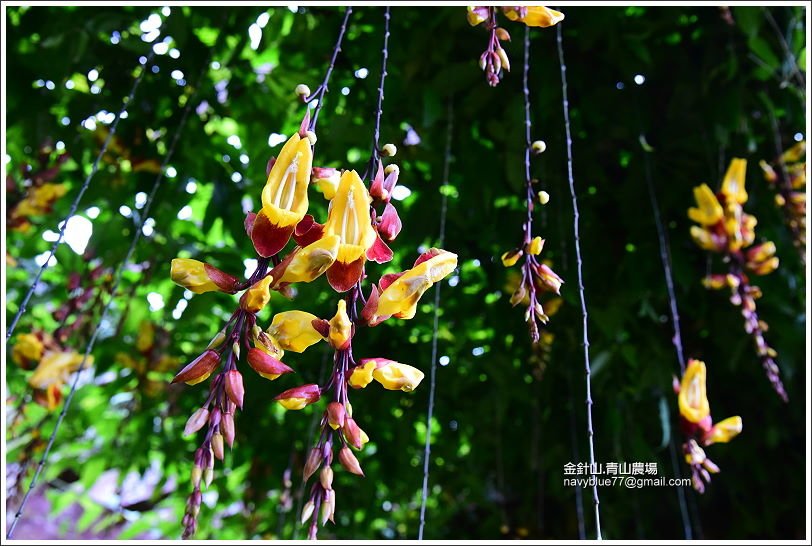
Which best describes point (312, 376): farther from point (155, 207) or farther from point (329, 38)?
point (329, 38)

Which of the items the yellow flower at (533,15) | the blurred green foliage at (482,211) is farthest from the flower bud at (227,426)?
the blurred green foliage at (482,211)

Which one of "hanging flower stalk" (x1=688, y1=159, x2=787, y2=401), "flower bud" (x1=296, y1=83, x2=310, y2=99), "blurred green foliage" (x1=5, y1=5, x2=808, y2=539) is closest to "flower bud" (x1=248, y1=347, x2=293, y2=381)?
"flower bud" (x1=296, y1=83, x2=310, y2=99)

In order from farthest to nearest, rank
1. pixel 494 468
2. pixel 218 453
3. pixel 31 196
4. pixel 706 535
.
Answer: pixel 494 468 < pixel 706 535 < pixel 31 196 < pixel 218 453

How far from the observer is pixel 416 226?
1.01 metres

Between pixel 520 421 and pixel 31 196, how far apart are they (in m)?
0.96

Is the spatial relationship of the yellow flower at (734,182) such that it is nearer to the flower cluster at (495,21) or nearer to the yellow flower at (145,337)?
the flower cluster at (495,21)

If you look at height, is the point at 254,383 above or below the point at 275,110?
below

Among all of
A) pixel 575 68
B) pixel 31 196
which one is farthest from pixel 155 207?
pixel 575 68

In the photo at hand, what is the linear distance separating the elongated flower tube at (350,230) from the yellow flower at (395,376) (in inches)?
1.7

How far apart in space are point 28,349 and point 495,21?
0.75 metres

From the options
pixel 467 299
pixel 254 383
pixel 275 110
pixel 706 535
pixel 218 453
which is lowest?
pixel 218 453

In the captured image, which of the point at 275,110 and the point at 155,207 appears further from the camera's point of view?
the point at 275,110

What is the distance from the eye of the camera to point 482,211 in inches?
41.3

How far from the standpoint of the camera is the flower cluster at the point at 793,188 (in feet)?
3.14
